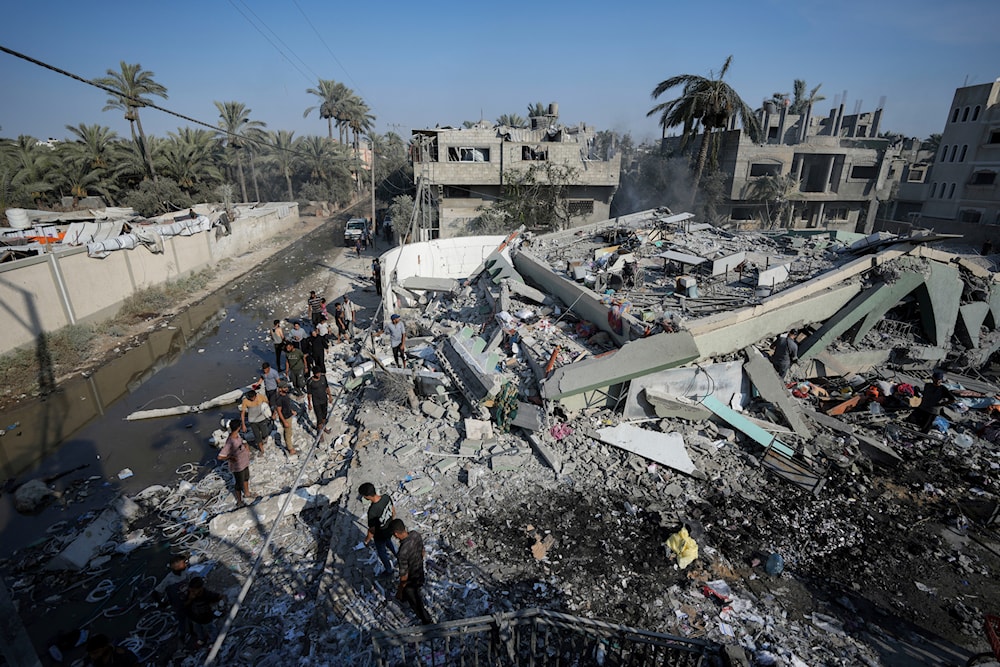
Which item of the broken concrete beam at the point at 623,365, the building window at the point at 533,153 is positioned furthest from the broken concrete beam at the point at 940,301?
the building window at the point at 533,153

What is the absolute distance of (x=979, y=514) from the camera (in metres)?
5.98

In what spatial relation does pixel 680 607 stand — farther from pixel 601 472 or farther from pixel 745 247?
pixel 745 247

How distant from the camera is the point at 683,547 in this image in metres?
4.99

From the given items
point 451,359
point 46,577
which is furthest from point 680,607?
point 46,577

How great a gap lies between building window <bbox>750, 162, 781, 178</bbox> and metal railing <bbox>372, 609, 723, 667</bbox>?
2734cm

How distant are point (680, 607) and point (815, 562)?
1855 mm

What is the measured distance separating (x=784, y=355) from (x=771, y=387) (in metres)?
1.05

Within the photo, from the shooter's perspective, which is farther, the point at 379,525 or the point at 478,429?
the point at 478,429

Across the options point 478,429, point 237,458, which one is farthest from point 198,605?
point 478,429

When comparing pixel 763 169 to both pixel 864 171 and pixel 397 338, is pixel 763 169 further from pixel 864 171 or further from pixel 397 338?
pixel 397 338

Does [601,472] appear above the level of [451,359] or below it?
below

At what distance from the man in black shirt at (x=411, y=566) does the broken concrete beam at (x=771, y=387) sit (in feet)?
20.0

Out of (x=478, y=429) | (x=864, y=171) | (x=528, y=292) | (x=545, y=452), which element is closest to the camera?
(x=545, y=452)

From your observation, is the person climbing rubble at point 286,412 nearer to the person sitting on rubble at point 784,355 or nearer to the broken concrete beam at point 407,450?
the broken concrete beam at point 407,450
